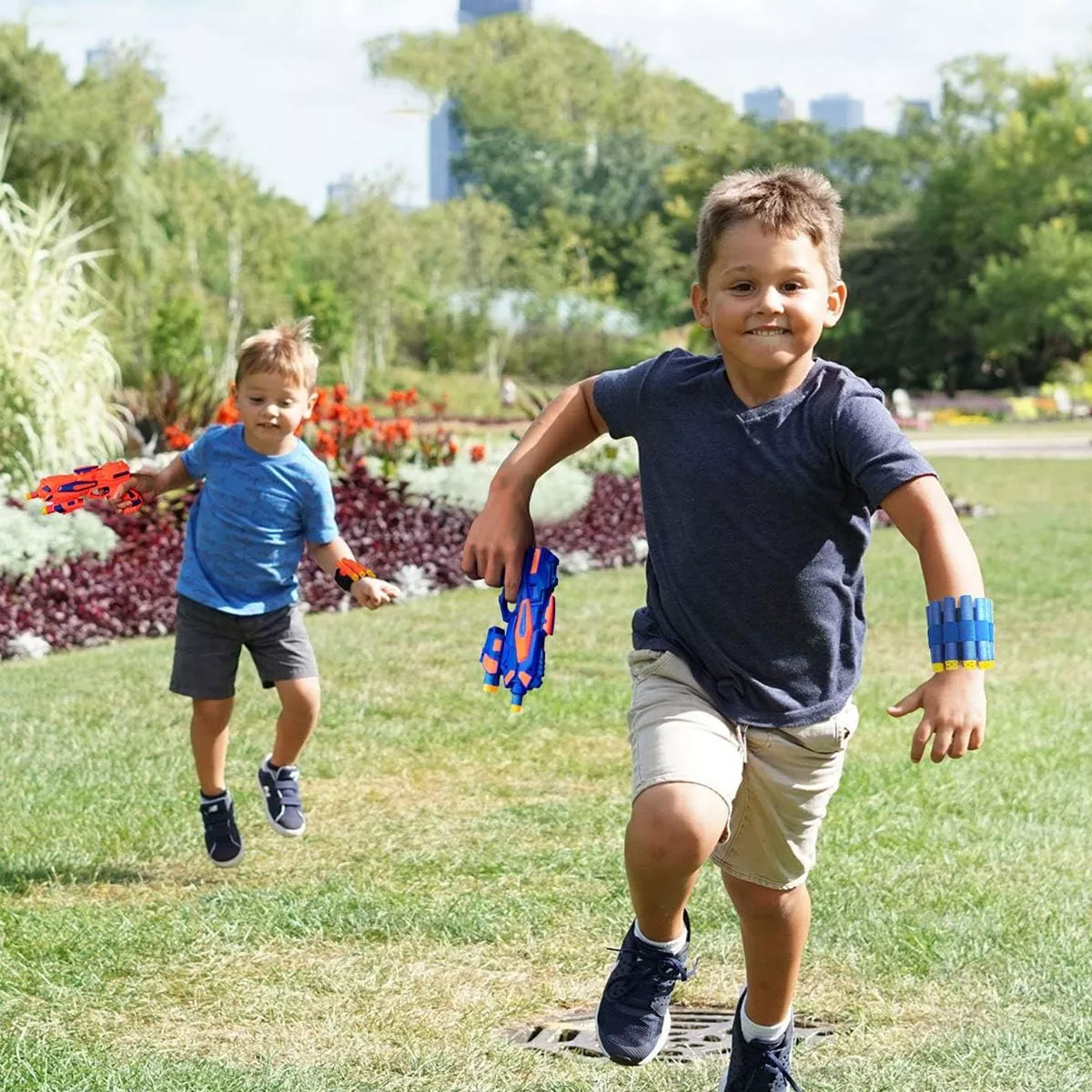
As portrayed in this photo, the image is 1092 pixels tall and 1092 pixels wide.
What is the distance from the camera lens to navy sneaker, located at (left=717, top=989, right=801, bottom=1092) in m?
3.15

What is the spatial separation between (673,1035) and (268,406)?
2056 millimetres

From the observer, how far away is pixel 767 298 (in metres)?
3.01

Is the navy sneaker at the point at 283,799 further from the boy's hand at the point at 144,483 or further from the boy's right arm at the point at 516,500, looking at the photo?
the boy's right arm at the point at 516,500

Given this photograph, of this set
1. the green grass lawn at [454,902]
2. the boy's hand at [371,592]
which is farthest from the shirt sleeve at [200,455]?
the green grass lawn at [454,902]

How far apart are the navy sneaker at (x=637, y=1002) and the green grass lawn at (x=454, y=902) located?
346mm

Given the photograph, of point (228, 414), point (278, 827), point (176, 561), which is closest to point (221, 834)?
point (278, 827)

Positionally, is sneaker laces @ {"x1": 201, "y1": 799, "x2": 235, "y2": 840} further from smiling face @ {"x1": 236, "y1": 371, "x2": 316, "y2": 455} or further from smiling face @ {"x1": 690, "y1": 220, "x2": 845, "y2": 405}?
smiling face @ {"x1": 690, "y1": 220, "x2": 845, "y2": 405}

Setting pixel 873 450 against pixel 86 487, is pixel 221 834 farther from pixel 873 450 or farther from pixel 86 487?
pixel 873 450

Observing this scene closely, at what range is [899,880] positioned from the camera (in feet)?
15.2

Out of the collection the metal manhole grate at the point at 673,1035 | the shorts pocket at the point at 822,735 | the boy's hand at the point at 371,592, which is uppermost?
the boy's hand at the point at 371,592

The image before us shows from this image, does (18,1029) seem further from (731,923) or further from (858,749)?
(858,749)

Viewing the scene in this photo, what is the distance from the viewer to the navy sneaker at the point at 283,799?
491cm

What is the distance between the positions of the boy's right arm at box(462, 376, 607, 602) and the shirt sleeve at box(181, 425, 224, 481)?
5.65 feet

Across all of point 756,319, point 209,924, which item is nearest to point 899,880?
point 209,924
